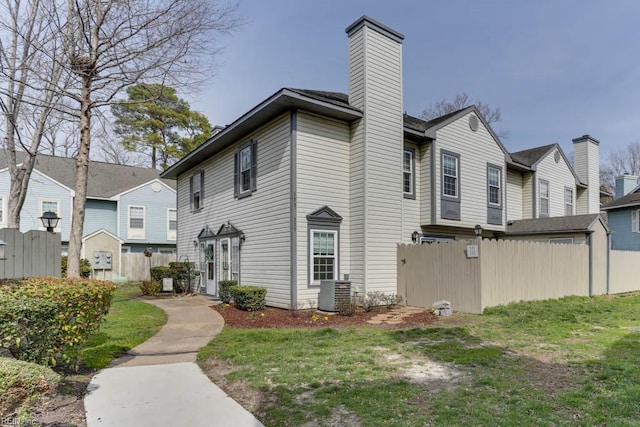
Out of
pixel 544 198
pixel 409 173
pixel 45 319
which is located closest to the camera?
pixel 45 319

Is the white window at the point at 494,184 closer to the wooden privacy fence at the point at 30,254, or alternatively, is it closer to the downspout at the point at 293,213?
the downspout at the point at 293,213

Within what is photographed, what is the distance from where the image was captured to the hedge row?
3.60m

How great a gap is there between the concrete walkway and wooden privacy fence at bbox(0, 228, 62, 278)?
2.81 metres

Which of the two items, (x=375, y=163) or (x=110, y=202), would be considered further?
(x=110, y=202)

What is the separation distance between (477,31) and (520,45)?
6.79 ft

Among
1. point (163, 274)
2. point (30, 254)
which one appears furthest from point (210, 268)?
point (30, 254)

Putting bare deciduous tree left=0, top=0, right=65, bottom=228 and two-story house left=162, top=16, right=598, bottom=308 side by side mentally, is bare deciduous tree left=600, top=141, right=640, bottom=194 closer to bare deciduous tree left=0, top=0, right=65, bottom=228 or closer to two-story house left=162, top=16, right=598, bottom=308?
two-story house left=162, top=16, right=598, bottom=308

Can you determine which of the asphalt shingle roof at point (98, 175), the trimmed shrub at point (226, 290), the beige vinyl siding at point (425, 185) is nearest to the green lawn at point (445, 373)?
the trimmed shrub at point (226, 290)

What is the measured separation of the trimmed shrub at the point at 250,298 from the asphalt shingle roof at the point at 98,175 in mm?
16545

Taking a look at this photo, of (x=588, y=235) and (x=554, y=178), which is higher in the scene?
(x=554, y=178)

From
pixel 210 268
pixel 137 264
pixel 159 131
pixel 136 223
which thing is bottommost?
pixel 137 264

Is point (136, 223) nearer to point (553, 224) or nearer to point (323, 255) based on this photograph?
point (323, 255)

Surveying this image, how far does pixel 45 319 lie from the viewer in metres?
A: 3.89

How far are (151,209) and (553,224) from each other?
856 inches
